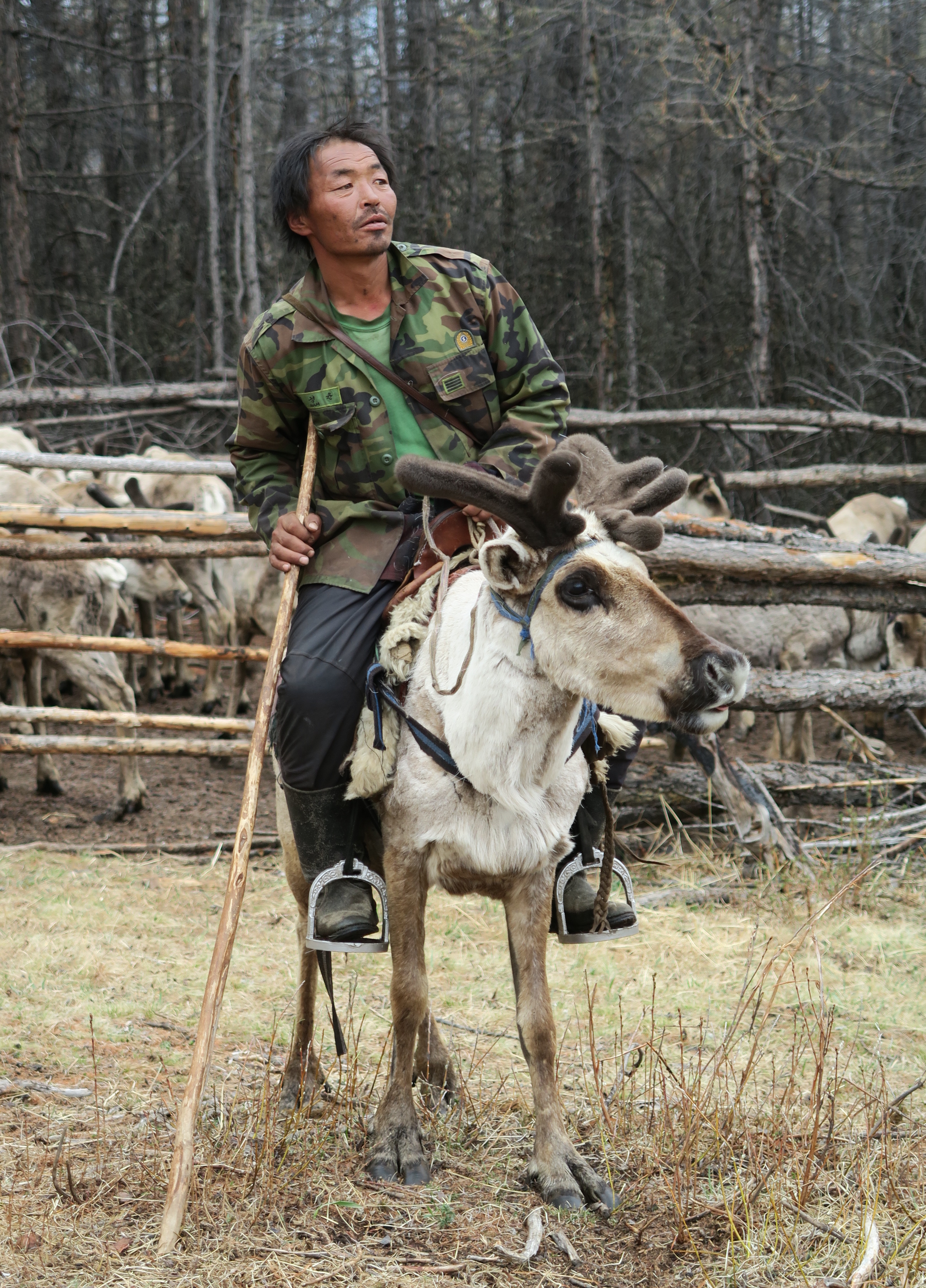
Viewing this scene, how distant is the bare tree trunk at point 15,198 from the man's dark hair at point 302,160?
12417 mm

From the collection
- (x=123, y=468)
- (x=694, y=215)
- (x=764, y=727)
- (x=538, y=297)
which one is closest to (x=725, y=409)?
(x=764, y=727)

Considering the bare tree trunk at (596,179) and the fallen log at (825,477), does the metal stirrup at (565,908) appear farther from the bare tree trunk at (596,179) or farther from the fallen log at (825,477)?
the bare tree trunk at (596,179)

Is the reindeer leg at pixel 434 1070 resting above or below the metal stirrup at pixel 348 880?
below

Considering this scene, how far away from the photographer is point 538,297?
18281mm

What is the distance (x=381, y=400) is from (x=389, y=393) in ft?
0.16

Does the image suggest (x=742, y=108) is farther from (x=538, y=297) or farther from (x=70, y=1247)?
(x=70, y=1247)

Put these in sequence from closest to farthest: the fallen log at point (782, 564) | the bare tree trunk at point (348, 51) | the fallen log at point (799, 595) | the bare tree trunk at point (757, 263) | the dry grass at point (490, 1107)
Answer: the dry grass at point (490, 1107) → the fallen log at point (782, 564) → the fallen log at point (799, 595) → the bare tree trunk at point (757, 263) → the bare tree trunk at point (348, 51)

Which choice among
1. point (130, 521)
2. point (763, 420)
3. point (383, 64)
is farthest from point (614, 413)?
point (383, 64)

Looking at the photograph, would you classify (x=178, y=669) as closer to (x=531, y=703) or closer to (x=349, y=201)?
(x=349, y=201)

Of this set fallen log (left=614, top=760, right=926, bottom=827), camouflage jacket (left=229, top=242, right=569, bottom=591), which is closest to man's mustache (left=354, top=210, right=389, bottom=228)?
camouflage jacket (left=229, top=242, right=569, bottom=591)

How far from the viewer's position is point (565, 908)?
11.7 ft

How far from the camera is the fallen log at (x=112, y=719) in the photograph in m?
7.54

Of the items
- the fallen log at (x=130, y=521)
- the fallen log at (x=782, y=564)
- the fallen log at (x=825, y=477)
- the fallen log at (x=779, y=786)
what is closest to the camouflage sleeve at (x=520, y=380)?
the fallen log at (x=782, y=564)

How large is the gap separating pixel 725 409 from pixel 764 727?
3.14 metres
